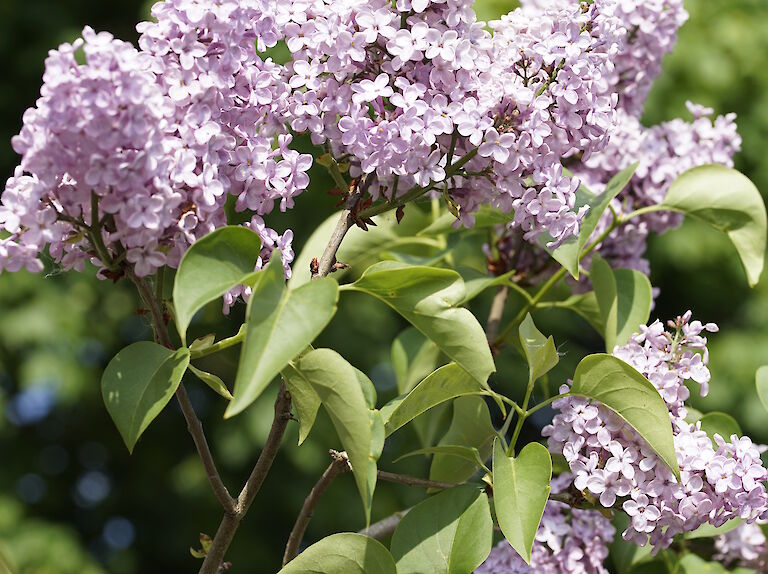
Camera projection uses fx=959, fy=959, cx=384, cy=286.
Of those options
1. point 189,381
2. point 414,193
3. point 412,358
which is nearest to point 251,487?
point 414,193

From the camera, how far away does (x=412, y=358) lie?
1364 mm

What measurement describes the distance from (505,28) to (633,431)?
0.41 meters

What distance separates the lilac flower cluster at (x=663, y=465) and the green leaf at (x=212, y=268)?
0.37 metres

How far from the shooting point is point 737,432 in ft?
3.55

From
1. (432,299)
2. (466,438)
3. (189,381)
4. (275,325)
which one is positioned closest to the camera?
(275,325)

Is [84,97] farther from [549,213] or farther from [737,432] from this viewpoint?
[737,432]

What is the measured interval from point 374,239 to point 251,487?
1.79 ft

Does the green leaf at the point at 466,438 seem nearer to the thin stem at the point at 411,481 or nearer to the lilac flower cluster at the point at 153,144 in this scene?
the thin stem at the point at 411,481

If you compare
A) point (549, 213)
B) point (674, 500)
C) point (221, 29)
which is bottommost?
point (674, 500)

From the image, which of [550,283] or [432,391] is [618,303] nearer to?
[550,283]

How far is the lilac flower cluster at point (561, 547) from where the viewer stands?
104 centimetres

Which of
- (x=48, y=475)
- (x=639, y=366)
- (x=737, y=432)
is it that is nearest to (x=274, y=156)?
(x=639, y=366)

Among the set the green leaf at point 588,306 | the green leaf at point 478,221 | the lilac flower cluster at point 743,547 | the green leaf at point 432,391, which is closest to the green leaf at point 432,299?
the green leaf at point 432,391

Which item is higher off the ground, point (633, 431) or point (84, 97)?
point (84, 97)
